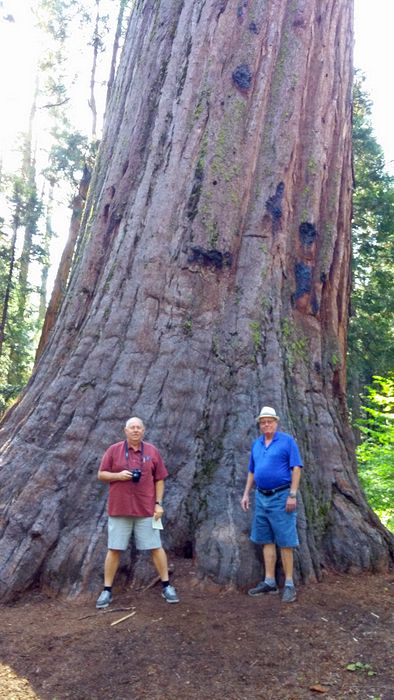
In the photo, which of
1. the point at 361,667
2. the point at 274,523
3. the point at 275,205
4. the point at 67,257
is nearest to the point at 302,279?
the point at 275,205

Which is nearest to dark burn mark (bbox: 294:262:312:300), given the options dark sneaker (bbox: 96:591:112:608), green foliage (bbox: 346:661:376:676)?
dark sneaker (bbox: 96:591:112:608)

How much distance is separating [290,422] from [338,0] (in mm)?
5279

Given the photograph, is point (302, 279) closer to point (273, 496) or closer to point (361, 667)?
point (273, 496)

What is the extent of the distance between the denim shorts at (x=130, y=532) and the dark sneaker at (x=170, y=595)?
31 centimetres

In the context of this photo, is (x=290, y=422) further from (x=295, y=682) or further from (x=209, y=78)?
(x=209, y=78)

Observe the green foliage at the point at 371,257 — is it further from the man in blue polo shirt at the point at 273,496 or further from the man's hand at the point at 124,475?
the man's hand at the point at 124,475

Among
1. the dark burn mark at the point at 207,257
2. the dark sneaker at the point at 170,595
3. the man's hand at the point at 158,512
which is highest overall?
the dark burn mark at the point at 207,257

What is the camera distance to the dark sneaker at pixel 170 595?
171 inches

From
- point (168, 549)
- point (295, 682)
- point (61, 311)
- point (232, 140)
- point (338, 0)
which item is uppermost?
point (338, 0)

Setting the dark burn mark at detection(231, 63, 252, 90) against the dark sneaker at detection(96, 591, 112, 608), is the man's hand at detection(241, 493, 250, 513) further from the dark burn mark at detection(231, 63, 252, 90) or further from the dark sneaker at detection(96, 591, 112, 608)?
the dark burn mark at detection(231, 63, 252, 90)

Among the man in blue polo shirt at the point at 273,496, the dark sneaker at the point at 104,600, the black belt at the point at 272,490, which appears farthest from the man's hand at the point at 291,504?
the dark sneaker at the point at 104,600

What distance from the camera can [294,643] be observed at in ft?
12.6

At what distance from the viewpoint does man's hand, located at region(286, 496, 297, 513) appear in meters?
4.64

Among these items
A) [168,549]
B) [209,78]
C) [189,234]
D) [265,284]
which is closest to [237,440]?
[168,549]
